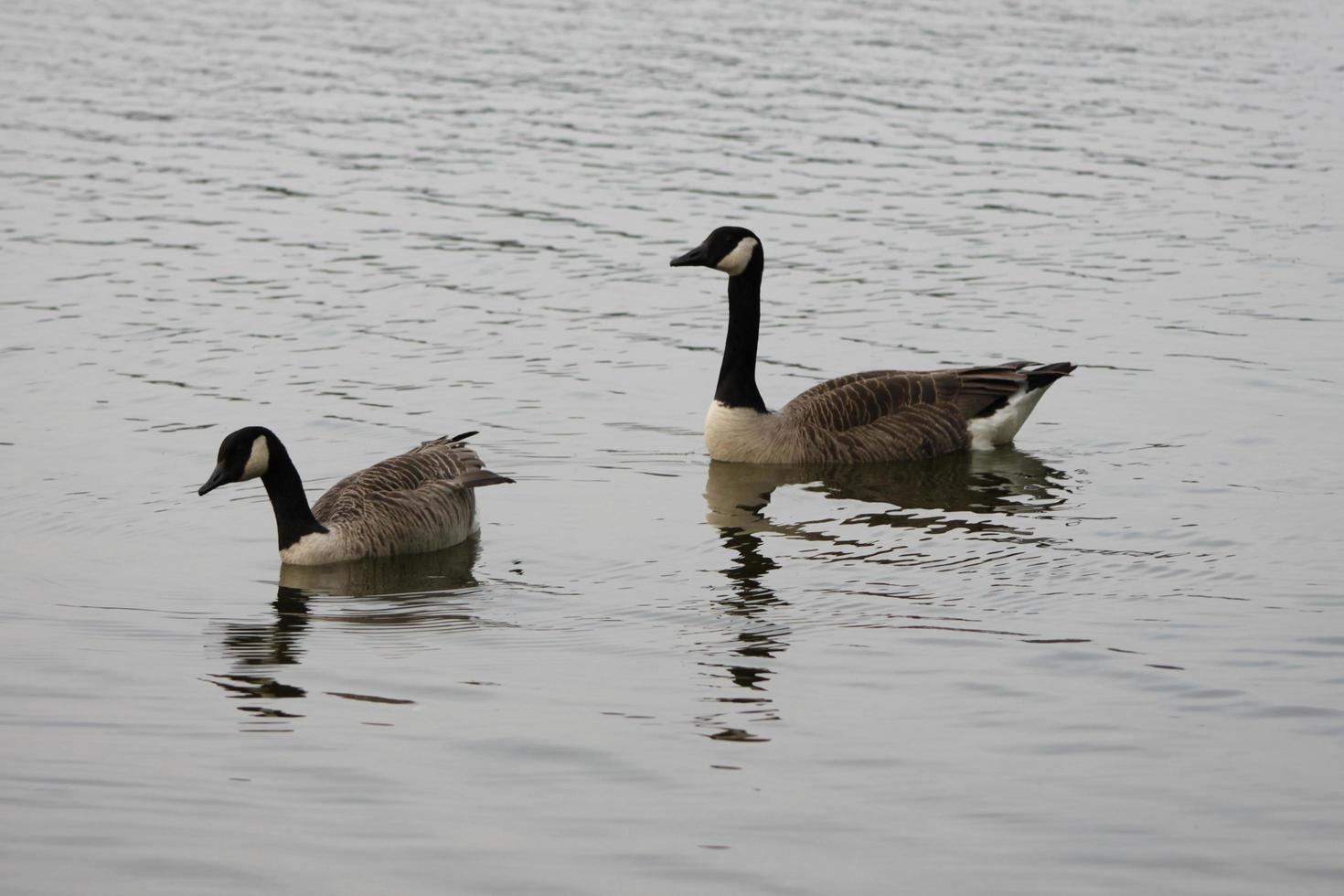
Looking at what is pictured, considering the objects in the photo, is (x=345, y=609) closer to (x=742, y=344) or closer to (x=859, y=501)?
(x=859, y=501)

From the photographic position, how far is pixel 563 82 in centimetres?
3058

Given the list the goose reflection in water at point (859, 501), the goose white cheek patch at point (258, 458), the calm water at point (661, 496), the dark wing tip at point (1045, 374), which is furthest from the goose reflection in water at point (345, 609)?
the dark wing tip at point (1045, 374)

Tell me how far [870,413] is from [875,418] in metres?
0.06

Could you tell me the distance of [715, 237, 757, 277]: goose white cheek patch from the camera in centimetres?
1506

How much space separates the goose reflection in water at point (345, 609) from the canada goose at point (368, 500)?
12 cm

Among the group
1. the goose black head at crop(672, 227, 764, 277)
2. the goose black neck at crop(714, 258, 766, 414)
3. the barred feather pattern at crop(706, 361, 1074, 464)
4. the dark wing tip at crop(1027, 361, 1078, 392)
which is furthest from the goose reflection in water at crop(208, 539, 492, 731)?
the dark wing tip at crop(1027, 361, 1078, 392)

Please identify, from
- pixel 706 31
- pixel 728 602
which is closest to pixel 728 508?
Answer: pixel 728 602

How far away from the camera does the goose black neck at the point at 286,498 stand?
11.4 metres

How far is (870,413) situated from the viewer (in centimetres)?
1448

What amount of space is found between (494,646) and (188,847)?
2.97m

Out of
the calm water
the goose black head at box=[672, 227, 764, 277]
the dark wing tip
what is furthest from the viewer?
the goose black head at box=[672, 227, 764, 277]

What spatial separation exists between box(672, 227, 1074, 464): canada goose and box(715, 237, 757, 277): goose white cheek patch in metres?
0.12

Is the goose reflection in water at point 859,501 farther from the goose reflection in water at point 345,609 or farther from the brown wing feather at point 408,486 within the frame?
the brown wing feather at point 408,486

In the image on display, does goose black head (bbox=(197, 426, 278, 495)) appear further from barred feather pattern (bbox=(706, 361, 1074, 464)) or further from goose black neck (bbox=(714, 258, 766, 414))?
goose black neck (bbox=(714, 258, 766, 414))
